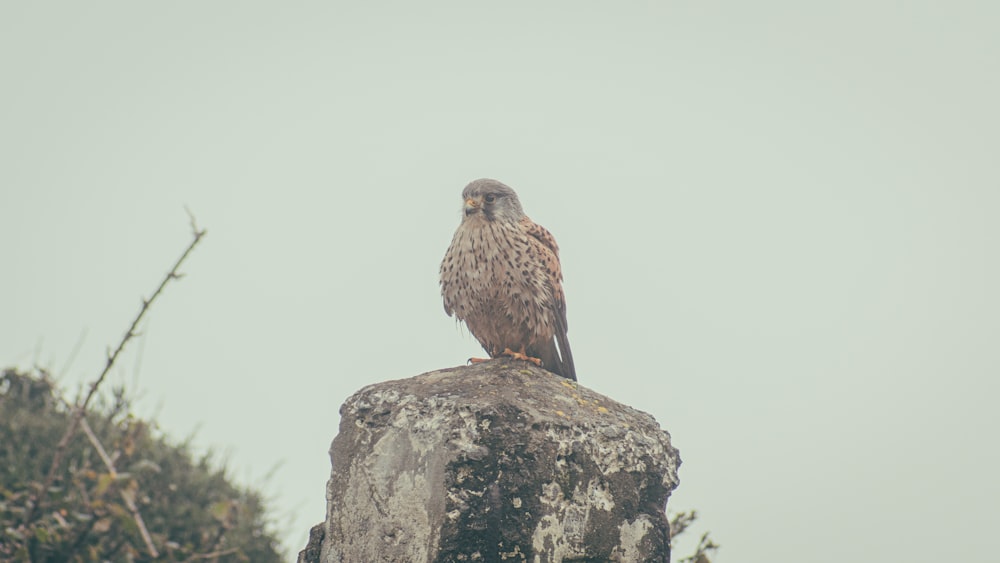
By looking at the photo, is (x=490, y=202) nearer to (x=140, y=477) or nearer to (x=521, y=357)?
(x=521, y=357)

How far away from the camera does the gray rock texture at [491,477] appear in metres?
3.31

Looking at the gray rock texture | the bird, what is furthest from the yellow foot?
the gray rock texture

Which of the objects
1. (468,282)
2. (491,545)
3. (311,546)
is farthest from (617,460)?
(468,282)

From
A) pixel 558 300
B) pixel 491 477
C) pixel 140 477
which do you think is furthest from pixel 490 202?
pixel 140 477

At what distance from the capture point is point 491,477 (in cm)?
334

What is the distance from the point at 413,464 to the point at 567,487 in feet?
1.69

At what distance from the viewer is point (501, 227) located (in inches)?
198

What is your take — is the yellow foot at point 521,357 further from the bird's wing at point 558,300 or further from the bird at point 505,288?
the bird's wing at point 558,300

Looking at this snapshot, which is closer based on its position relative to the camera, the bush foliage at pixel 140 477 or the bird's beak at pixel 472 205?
the bird's beak at pixel 472 205

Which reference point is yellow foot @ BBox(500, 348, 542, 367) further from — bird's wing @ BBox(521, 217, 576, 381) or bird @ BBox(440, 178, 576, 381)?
bird's wing @ BBox(521, 217, 576, 381)

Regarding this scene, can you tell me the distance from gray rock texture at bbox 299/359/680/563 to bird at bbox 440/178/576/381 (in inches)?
38.3

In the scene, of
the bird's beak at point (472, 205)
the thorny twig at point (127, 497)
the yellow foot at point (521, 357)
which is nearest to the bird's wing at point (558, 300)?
the bird's beak at point (472, 205)

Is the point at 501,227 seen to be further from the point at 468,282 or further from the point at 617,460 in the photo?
the point at 617,460

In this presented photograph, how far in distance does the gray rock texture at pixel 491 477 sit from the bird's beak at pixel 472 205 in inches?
60.2
